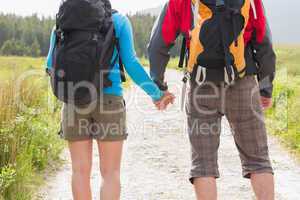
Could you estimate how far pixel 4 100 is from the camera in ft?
19.7

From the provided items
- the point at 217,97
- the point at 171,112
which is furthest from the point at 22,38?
the point at 217,97

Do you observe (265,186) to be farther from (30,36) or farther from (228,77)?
(30,36)

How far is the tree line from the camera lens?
359 ft

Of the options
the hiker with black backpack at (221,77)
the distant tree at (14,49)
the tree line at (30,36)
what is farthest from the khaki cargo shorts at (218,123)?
the distant tree at (14,49)

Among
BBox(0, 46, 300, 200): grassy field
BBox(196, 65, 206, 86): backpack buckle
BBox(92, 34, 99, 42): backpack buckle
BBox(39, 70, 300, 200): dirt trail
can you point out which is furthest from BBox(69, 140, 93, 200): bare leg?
BBox(39, 70, 300, 200): dirt trail

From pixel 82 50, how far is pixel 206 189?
3.95ft

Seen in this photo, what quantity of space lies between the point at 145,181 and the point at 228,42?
276 centimetres

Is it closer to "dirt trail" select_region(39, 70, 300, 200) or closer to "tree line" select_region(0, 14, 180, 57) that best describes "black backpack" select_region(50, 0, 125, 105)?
"dirt trail" select_region(39, 70, 300, 200)

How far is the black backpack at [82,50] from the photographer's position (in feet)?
11.5

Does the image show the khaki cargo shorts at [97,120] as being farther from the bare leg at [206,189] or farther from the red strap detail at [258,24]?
the red strap detail at [258,24]

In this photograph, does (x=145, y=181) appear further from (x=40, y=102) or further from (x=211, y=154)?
(x=40, y=102)

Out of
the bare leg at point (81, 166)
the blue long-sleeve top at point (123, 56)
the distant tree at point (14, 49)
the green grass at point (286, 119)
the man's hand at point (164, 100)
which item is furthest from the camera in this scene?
the distant tree at point (14, 49)

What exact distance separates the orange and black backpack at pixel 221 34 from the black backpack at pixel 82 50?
0.60 metres

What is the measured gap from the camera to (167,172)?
613cm
